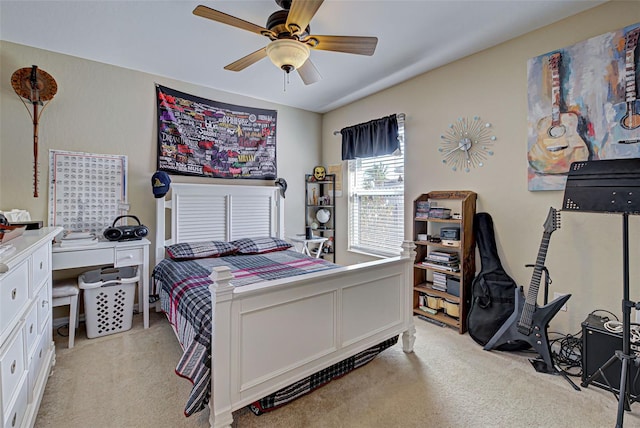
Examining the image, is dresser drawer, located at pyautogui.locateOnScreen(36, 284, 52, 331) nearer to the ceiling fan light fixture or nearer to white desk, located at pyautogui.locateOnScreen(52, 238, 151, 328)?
white desk, located at pyautogui.locateOnScreen(52, 238, 151, 328)

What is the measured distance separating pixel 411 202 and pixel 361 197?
2.96 ft

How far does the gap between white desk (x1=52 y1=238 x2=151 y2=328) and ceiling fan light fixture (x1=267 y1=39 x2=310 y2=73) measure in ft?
6.99

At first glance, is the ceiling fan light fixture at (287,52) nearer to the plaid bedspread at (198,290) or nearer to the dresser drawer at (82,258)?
the plaid bedspread at (198,290)

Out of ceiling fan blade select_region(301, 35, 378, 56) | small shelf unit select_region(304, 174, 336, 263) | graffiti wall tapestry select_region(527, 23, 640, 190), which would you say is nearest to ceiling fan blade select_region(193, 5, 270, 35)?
ceiling fan blade select_region(301, 35, 378, 56)

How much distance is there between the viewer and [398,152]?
357 cm

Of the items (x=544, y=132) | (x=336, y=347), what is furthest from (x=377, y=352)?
(x=544, y=132)

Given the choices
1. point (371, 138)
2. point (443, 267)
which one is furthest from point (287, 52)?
point (443, 267)

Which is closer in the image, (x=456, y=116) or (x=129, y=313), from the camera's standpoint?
(x=129, y=313)

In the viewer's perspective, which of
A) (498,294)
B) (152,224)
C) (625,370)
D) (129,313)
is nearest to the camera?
(625,370)

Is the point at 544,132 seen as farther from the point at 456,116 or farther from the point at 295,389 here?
the point at 295,389

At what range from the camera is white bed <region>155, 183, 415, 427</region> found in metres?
1.49

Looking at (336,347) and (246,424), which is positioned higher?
(336,347)

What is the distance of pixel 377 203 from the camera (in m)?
4.02

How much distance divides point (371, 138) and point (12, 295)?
11.5 feet
